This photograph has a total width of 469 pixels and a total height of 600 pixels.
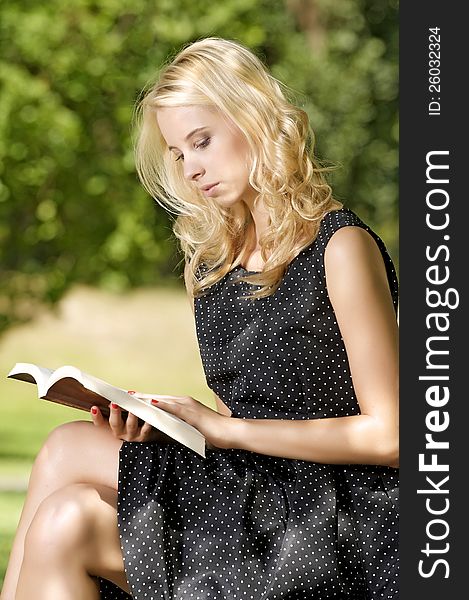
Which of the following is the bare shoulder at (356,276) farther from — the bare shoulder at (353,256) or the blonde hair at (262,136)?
the blonde hair at (262,136)

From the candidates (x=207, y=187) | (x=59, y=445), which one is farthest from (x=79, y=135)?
(x=59, y=445)

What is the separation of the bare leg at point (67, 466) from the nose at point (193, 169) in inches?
22.5

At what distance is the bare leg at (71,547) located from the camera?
2.19 meters

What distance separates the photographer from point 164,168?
2943 millimetres

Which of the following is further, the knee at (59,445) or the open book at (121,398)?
the knee at (59,445)

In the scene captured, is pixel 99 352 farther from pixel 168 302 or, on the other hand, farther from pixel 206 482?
pixel 206 482

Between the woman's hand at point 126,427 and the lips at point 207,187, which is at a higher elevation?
the lips at point 207,187

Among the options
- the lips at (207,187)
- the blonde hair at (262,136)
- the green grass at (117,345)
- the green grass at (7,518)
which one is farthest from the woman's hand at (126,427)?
the green grass at (117,345)

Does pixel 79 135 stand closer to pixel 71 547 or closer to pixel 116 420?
pixel 116 420

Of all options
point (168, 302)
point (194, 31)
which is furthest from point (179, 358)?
point (194, 31)

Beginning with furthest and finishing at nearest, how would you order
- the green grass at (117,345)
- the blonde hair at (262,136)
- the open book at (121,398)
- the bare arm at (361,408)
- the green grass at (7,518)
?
the green grass at (117,345) < the green grass at (7,518) < the blonde hair at (262,136) < the bare arm at (361,408) < the open book at (121,398)

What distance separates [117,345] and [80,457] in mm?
7986

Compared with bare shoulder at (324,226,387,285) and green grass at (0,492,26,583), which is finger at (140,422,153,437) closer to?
bare shoulder at (324,226,387,285)

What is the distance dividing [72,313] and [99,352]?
43 cm
